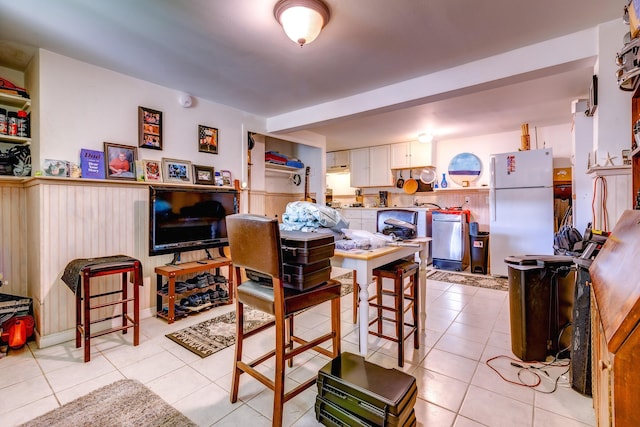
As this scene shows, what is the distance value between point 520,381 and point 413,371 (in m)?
0.67

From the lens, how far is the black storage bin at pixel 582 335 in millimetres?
1704

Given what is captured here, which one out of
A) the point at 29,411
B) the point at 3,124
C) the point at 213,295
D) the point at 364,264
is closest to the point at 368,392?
the point at 364,264

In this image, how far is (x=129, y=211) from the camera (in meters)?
2.89

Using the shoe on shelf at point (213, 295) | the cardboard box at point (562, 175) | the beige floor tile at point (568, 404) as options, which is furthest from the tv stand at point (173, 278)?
the cardboard box at point (562, 175)

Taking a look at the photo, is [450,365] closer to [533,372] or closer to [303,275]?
[533,372]

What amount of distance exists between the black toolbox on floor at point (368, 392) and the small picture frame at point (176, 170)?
2.64 metres

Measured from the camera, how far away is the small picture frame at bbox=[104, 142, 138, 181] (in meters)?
2.73

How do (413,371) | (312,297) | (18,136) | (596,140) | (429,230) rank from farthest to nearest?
(429,230), (18,136), (596,140), (413,371), (312,297)

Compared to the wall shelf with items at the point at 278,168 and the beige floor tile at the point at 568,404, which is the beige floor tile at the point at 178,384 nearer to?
the beige floor tile at the point at 568,404

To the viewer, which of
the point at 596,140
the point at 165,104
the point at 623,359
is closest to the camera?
the point at 623,359

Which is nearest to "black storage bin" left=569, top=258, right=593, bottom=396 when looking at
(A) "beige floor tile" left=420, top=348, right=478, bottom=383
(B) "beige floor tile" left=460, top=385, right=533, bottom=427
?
(B) "beige floor tile" left=460, top=385, right=533, bottom=427

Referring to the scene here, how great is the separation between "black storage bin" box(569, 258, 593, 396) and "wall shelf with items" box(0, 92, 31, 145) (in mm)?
4300

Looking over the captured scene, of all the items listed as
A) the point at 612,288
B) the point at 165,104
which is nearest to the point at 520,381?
the point at 612,288

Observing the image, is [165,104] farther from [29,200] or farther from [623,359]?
[623,359]
